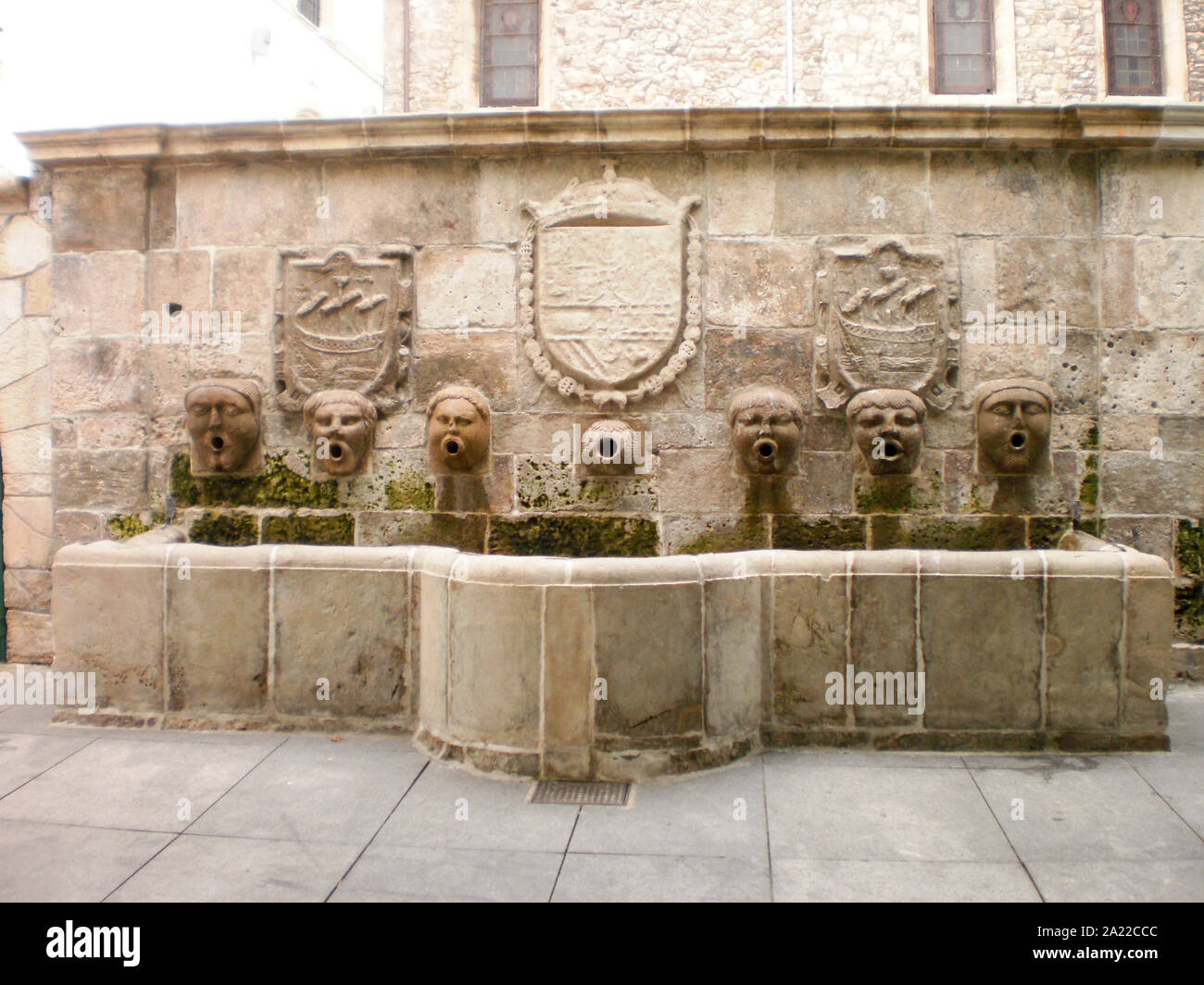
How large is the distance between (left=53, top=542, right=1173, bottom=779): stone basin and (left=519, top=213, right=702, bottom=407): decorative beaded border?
1341 millimetres

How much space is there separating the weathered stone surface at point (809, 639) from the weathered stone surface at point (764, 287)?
1.59 m

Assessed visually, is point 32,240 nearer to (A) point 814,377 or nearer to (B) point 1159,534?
(A) point 814,377

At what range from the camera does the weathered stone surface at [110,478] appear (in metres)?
4.68

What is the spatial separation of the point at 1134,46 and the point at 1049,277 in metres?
9.48

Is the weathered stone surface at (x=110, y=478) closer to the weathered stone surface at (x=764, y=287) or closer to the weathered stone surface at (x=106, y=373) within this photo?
the weathered stone surface at (x=106, y=373)

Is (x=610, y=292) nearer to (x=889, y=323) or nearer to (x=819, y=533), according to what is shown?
(x=889, y=323)

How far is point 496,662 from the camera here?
3.03m

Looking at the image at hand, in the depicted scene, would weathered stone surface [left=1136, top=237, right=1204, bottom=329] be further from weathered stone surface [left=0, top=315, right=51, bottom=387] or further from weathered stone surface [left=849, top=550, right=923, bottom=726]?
weathered stone surface [left=0, top=315, right=51, bottom=387]

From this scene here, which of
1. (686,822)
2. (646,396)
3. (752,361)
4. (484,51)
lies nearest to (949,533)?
(752,361)

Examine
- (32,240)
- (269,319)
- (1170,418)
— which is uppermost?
(32,240)

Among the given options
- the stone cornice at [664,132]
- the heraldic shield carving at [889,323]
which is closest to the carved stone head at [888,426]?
the heraldic shield carving at [889,323]
